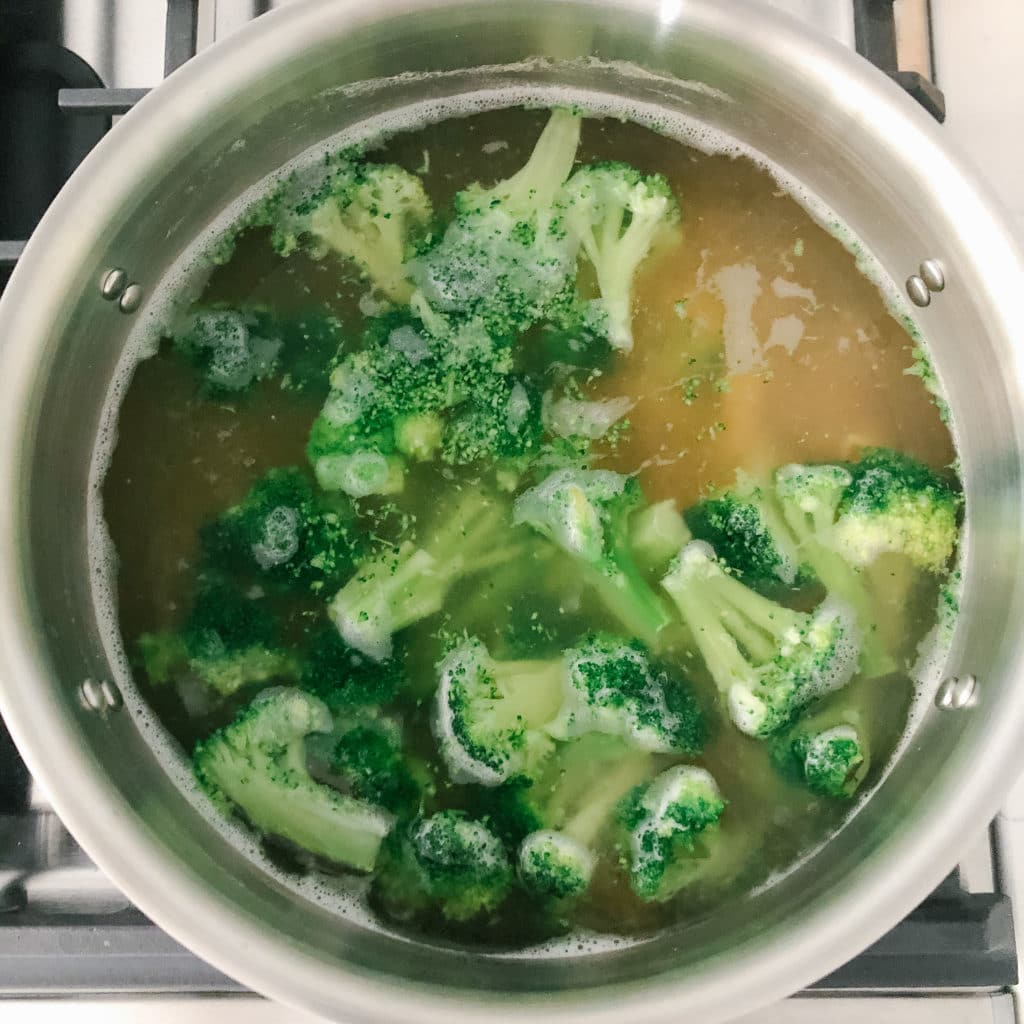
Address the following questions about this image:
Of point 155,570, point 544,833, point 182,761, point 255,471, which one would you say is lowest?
point 544,833

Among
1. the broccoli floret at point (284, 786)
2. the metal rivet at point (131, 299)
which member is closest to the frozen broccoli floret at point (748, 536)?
the broccoli floret at point (284, 786)

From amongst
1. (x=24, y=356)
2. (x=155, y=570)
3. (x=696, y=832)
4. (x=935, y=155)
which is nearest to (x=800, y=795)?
(x=696, y=832)

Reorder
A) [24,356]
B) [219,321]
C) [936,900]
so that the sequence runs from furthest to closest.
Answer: [219,321] → [936,900] → [24,356]

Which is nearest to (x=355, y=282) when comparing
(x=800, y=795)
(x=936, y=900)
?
(x=800, y=795)

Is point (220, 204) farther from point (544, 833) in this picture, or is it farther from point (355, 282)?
point (544, 833)

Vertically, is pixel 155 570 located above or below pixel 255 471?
below

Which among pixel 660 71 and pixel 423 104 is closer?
pixel 660 71

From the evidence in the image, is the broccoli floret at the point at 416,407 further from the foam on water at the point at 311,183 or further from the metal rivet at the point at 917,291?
the metal rivet at the point at 917,291

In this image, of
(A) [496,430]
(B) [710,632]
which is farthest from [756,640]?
(A) [496,430]

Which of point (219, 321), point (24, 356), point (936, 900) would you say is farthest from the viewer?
point (219, 321)
